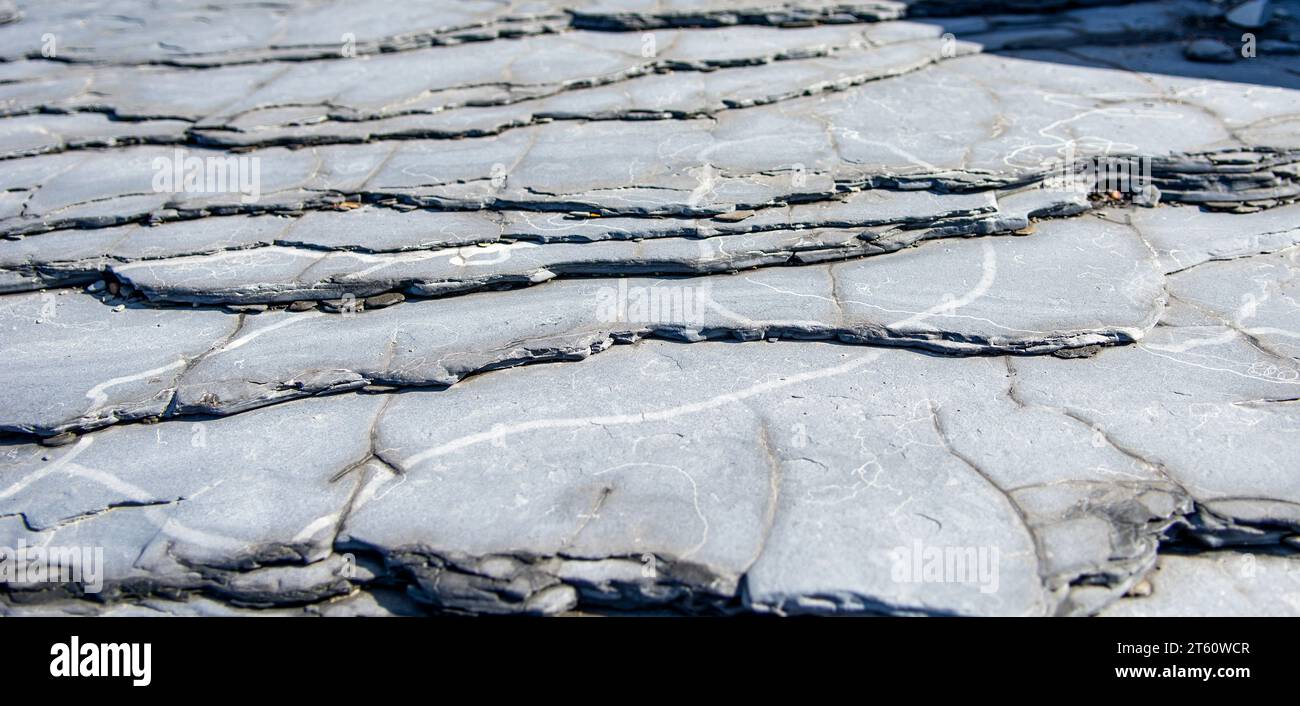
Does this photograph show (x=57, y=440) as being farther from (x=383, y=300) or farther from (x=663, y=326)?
(x=663, y=326)

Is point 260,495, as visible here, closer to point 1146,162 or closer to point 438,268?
point 438,268

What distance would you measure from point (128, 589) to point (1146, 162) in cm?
333

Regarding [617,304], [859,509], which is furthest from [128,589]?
[859,509]

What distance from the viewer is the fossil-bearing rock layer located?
6.49 feet

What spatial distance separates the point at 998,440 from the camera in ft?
7.22

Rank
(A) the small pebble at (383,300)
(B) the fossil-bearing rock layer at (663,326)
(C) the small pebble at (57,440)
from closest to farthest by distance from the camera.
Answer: (B) the fossil-bearing rock layer at (663,326) → (C) the small pebble at (57,440) → (A) the small pebble at (383,300)

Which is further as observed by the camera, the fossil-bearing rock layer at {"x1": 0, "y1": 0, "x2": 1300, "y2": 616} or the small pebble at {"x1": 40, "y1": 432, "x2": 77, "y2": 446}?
the small pebble at {"x1": 40, "y1": 432, "x2": 77, "y2": 446}

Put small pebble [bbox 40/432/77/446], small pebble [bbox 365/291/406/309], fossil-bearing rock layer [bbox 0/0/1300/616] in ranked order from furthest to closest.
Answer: small pebble [bbox 365/291/406/309], small pebble [bbox 40/432/77/446], fossil-bearing rock layer [bbox 0/0/1300/616]

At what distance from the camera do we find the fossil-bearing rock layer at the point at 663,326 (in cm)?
198

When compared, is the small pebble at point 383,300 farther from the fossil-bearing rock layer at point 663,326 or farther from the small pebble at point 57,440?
the small pebble at point 57,440

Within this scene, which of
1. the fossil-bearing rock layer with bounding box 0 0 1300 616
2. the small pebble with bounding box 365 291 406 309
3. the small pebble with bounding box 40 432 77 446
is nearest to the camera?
the fossil-bearing rock layer with bounding box 0 0 1300 616

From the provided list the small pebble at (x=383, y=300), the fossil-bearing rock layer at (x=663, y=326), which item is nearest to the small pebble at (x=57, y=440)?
the fossil-bearing rock layer at (x=663, y=326)

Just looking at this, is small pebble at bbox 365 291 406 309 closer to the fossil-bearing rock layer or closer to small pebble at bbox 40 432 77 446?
the fossil-bearing rock layer

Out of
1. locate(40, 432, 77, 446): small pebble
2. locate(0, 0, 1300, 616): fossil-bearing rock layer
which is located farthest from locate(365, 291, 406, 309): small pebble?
locate(40, 432, 77, 446): small pebble
